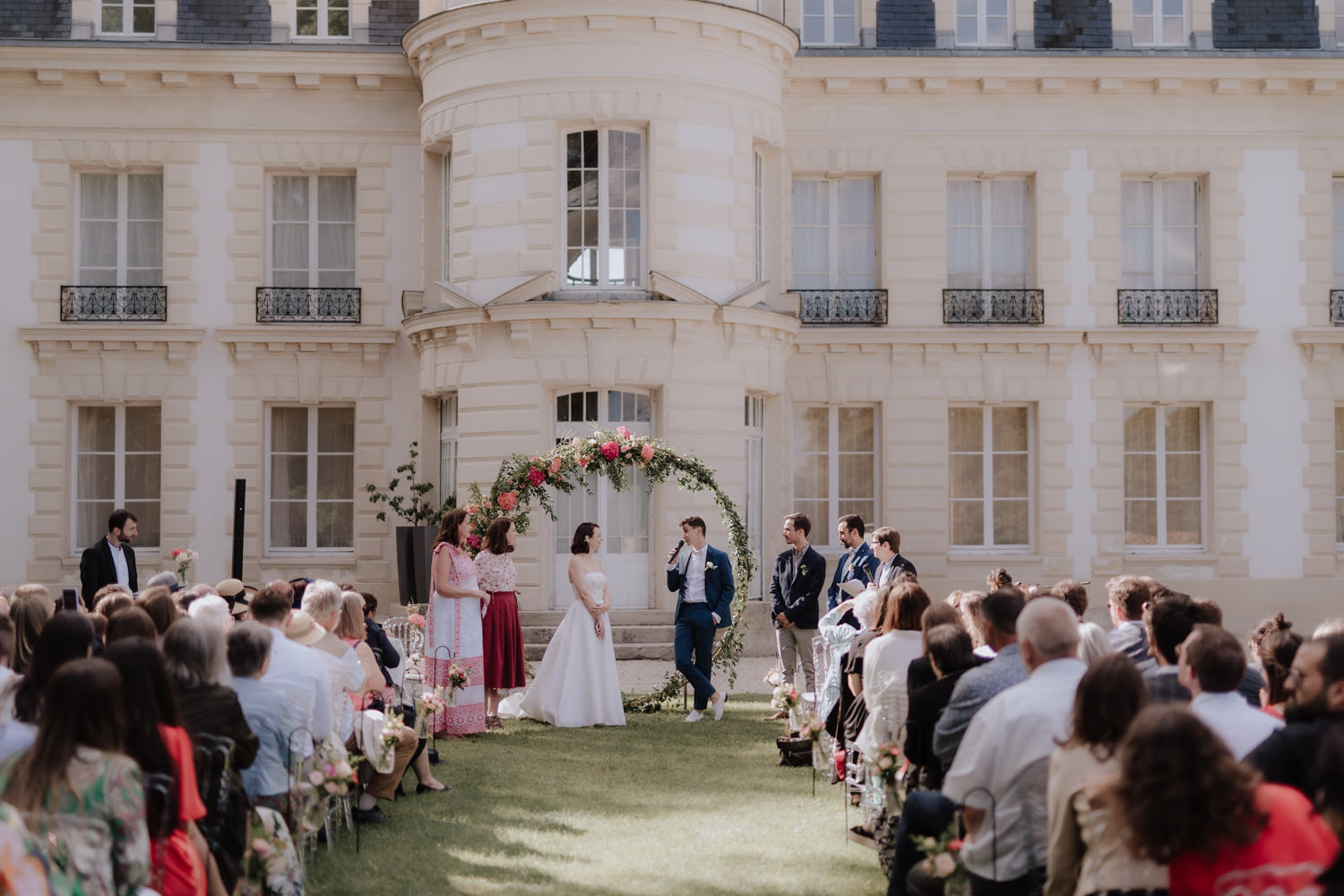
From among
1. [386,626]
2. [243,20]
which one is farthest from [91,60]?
[386,626]

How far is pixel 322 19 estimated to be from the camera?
702 inches

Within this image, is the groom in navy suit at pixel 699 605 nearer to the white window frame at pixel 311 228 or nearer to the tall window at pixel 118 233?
the white window frame at pixel 311 228

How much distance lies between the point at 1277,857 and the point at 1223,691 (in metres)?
1.24

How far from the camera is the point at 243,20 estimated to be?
57.9 feet

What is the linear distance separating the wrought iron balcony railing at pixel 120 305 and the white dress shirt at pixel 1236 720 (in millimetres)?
15621

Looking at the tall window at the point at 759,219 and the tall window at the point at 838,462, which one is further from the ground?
the tall window at the point at 759,219

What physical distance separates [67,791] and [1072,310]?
52.0ft

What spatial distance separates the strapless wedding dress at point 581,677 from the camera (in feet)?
36.6

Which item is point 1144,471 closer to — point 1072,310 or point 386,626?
point 1072,310

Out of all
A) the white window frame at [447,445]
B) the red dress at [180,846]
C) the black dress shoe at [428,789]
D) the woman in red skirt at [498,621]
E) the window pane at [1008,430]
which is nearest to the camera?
the red dress at [180,846]

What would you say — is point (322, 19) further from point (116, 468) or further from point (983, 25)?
point (983, 25)

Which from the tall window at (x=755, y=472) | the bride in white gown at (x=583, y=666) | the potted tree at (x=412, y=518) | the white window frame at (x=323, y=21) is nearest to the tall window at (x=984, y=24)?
the tall window at (x=755, y=472)

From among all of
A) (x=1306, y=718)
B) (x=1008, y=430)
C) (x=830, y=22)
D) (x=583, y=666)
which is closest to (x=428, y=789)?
(x=583, y=666)

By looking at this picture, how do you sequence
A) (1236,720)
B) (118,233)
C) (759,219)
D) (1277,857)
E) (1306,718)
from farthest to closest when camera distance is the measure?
(118,233) < (759,219) < (1236,720) < (1306,718) < (1277,857)
